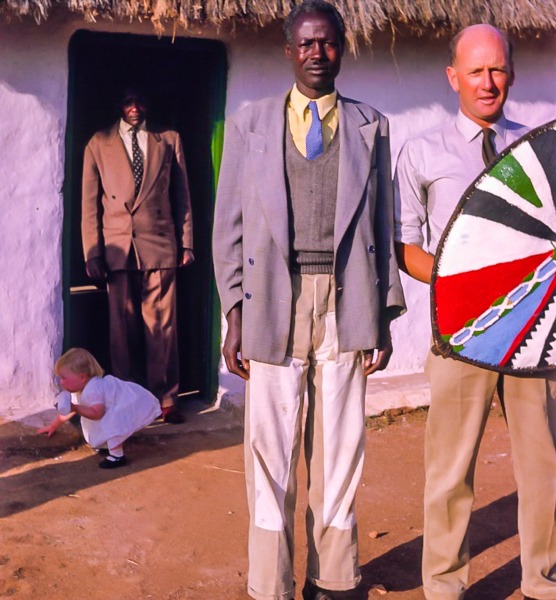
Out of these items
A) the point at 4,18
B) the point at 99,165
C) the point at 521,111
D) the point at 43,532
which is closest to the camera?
the point at 43,532

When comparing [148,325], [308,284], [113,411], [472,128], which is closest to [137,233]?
[148,325]

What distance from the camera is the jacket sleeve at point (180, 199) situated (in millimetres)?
6238

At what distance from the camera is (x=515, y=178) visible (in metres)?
3.22

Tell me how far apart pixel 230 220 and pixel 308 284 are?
33cm

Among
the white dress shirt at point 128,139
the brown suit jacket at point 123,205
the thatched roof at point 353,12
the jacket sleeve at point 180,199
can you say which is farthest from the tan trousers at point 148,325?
the thatched roof at point 353,12

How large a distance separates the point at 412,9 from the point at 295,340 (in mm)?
3261

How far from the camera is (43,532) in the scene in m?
4.41

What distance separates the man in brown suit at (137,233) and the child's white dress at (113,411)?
2.43 feet

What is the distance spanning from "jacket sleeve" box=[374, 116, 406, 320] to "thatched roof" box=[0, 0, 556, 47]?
2.36 m

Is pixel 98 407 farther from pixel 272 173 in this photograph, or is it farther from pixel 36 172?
pixel 272 173

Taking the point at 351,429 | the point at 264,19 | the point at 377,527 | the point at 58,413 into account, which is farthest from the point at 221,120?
the point at 351,429

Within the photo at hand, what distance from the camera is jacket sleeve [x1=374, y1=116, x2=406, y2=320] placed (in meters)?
3.46

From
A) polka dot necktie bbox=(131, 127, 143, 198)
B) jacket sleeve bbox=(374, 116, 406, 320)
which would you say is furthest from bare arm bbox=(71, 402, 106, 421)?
jacket sleeve bbox=(374, 116, 406, 320)

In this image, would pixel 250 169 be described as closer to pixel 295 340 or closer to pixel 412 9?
pixel 295 340
